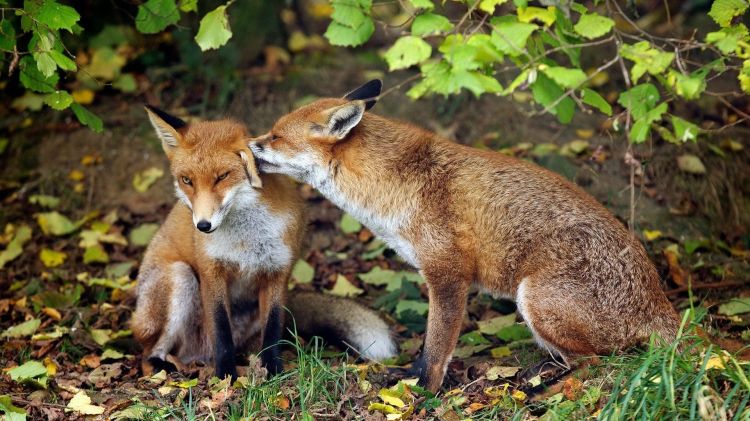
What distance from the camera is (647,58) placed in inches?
140

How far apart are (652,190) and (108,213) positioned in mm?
4513

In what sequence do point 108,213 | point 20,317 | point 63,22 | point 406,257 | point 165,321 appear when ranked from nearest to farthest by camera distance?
point 63,22 < point 406,257 < point 165,321 < point 20,317 < point 108,213

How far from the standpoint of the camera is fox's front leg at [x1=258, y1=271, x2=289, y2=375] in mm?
4578

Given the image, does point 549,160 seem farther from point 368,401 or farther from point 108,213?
point 108,213

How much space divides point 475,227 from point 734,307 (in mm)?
1931

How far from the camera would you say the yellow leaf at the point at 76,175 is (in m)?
7.18

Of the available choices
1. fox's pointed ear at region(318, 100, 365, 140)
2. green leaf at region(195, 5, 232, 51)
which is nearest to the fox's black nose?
fox's pointed ear at region(318, 100, 365, 140)

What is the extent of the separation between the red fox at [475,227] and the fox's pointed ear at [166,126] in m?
0.48

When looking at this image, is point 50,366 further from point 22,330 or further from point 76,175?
point 76,175

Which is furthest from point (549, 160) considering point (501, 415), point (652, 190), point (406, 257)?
point (501, 415)

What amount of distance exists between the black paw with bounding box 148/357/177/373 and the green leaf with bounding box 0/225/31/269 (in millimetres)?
2128

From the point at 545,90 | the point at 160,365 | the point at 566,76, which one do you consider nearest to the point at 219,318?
the point at 160,365

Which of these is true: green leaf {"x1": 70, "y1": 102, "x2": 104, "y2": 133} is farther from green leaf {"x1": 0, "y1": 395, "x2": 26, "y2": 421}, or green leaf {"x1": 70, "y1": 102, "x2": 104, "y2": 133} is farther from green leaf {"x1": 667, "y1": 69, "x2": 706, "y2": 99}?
green leaf {"x1": 667, "y1": 69, "x2": 706, "y2": 99}

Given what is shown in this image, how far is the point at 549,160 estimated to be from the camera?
6.60 meters
